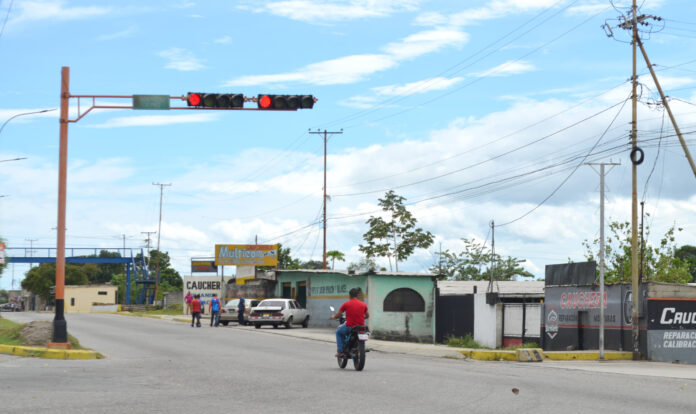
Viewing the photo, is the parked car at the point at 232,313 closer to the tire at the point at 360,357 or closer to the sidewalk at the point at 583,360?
the sidewalk at the point at 583,360

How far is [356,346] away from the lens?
16891 mm

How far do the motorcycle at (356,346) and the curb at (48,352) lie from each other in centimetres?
634

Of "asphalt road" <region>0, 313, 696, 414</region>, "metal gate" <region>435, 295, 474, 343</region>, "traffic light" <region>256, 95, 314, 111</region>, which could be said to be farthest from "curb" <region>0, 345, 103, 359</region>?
"metal gate" <region>435, 295, 474, 343</region>

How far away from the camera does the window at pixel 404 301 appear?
38.4 meters

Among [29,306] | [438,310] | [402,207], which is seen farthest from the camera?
[29,306]

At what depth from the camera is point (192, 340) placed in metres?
28.4

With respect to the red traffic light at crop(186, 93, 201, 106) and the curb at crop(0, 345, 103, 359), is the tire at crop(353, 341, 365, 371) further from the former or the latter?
the red traffic light at crop(186, 93, 201, 106)

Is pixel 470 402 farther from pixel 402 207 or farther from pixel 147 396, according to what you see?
pixel 402 207

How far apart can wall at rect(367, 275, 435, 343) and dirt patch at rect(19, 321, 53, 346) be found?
61.1ft

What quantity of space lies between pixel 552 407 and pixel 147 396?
229 inches

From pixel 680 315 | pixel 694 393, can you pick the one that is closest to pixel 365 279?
pixel 680 315

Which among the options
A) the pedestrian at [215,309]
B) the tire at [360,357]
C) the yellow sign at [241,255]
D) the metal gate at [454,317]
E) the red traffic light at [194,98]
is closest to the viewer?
the tire at [360,357]

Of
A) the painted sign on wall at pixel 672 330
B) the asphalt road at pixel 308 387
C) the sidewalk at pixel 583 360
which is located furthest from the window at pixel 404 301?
the asphalt road at pixel 308 387

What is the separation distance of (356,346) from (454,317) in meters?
19.7
